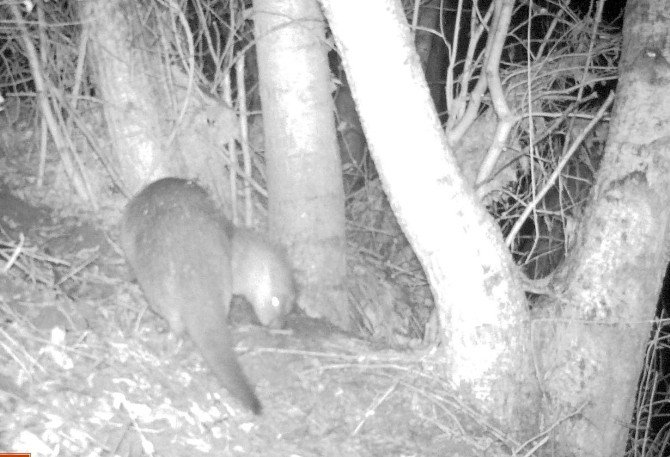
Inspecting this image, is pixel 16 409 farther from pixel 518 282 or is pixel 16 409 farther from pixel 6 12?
pixel 6 12

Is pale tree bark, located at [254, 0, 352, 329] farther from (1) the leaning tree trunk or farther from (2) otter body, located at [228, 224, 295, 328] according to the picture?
(1) the leaning tree trunk

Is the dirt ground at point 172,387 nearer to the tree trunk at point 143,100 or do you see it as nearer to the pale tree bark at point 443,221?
the pale tree bark at point 443,221

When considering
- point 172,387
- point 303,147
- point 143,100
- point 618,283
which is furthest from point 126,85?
point 618,283

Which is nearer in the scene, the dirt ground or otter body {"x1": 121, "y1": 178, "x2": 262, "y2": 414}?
the dirt ground

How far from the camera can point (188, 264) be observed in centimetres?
350

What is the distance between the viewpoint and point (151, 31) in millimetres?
4488

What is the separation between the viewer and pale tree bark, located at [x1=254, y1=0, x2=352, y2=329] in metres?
4.02

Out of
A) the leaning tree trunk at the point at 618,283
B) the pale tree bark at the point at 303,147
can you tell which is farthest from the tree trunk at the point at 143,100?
the leaning tree trunk at the point at 618,283

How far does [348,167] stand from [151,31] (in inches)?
98.1

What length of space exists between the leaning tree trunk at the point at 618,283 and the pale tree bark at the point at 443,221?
240 millimetres

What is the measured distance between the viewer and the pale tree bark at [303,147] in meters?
4.02

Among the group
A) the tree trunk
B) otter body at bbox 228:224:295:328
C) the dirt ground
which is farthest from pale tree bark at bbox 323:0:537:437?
the tree trunk

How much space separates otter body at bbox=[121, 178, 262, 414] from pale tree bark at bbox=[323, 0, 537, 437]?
3.39 feet

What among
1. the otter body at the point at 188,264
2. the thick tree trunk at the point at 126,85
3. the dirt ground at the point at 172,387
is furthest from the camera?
the thick tree trunk at the point at 126,85
